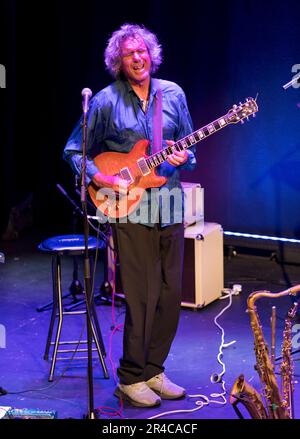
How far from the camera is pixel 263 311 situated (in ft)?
21.1

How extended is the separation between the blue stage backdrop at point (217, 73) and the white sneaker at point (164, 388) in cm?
309

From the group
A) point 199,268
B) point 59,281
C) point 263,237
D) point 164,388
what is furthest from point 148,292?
point 263,237

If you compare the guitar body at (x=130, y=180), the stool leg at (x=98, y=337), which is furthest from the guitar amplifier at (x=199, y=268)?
the guitar body at (x=130, y=180)

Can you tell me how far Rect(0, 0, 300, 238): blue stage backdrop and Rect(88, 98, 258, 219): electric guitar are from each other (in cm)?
283

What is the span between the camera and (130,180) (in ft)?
15.6

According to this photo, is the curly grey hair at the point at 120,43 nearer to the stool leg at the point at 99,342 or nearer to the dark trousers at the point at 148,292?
the dark trousers at the point at 148,292

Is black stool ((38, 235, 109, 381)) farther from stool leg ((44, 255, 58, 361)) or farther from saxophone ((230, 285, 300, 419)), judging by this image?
saxophone ((230, 285, 300, 419))

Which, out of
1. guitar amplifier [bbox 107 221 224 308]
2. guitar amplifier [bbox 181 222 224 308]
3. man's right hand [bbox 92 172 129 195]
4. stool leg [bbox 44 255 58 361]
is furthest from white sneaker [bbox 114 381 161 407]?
guitar amplifier [bbox 181 222 224 308]

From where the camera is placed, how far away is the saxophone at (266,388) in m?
3.79

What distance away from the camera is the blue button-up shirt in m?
4.69

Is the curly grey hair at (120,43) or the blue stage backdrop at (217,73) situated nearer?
the curly grey hair at (120,43)

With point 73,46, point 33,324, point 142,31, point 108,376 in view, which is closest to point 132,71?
point 142,31
